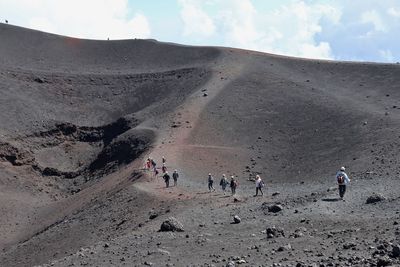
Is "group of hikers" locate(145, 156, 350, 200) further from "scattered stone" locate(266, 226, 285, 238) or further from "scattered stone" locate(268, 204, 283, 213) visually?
"scattered stone" locate(266, 226, 285, 238)

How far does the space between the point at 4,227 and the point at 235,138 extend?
1605cm

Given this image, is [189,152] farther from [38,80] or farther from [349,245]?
[38,80]

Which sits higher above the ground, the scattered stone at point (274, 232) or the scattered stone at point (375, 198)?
the scattered stone at point (375, 198)

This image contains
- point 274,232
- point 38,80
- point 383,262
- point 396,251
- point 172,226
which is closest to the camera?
point 383,262

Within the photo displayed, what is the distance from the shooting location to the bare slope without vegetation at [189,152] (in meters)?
22.5

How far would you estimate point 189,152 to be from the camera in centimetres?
4200

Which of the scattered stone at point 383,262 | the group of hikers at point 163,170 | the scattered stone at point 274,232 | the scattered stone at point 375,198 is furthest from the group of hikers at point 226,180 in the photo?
the scattered stone at point 383,262

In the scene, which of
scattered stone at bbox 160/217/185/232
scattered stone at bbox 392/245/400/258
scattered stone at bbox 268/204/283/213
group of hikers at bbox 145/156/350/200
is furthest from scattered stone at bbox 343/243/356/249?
group of hikers at bbox 145/156/350/200

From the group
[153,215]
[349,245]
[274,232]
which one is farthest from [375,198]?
[153,215]

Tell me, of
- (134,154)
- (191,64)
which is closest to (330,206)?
(134,154)

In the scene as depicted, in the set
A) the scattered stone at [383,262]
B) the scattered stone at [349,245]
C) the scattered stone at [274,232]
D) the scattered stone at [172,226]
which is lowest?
the scattered stone at [172,226]

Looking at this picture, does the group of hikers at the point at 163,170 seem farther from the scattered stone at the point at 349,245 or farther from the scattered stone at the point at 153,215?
the scattered stone at the point at 349,245

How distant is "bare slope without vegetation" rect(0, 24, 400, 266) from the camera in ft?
73.8

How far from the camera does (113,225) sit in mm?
31484
